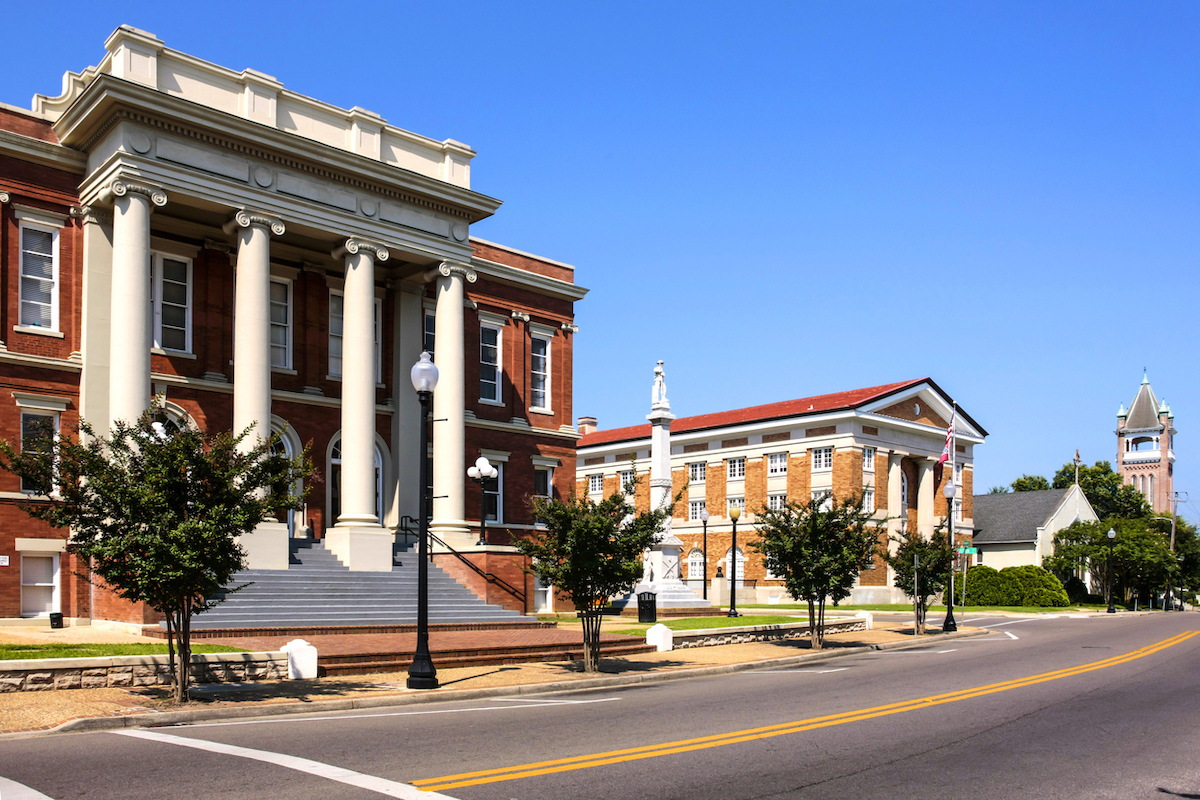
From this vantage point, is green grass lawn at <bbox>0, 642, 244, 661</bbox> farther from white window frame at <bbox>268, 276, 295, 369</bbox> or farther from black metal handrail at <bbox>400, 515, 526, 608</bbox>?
white window frame at <bbox>268, 276, 295, 369</bbox>

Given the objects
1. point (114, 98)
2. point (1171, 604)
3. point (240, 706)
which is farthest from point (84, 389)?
point (1171, 604)

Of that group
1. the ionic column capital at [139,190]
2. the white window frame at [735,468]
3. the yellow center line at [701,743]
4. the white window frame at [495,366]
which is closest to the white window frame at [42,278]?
the ionic column capital at [139,190]

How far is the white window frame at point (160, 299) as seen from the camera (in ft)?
86.7

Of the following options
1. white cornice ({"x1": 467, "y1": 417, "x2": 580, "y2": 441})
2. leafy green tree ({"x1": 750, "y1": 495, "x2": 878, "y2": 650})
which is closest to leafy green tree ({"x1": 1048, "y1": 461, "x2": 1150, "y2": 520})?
white cornice ({"x1": 467, "y1": 417, "x2": 580, "y2": 441})

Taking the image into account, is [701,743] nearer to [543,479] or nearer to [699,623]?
[699,623]

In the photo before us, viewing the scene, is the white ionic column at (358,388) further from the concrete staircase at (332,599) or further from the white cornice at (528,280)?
the white cornice at (528,280)

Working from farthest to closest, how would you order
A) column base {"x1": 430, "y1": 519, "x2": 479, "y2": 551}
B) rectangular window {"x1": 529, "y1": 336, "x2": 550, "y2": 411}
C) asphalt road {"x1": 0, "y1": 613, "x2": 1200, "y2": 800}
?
rectangular window {"x1": 529, "y1": 336, "x2": 550, "y2": 411} → column base {"x1": 430, "y1": 519, "x2": 479, "y2": 551} → asphalt road {"x1": 0, "y1": 613, "x2": 1200, "y2": 800}

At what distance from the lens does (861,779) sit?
356 inches

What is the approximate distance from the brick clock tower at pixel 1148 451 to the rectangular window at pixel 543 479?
4267 inches

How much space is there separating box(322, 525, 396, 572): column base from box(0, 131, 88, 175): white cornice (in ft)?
36.9

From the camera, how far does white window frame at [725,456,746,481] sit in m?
65.3

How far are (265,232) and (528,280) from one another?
12.1 m

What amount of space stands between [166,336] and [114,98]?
6417mm

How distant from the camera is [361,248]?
91.6ft
